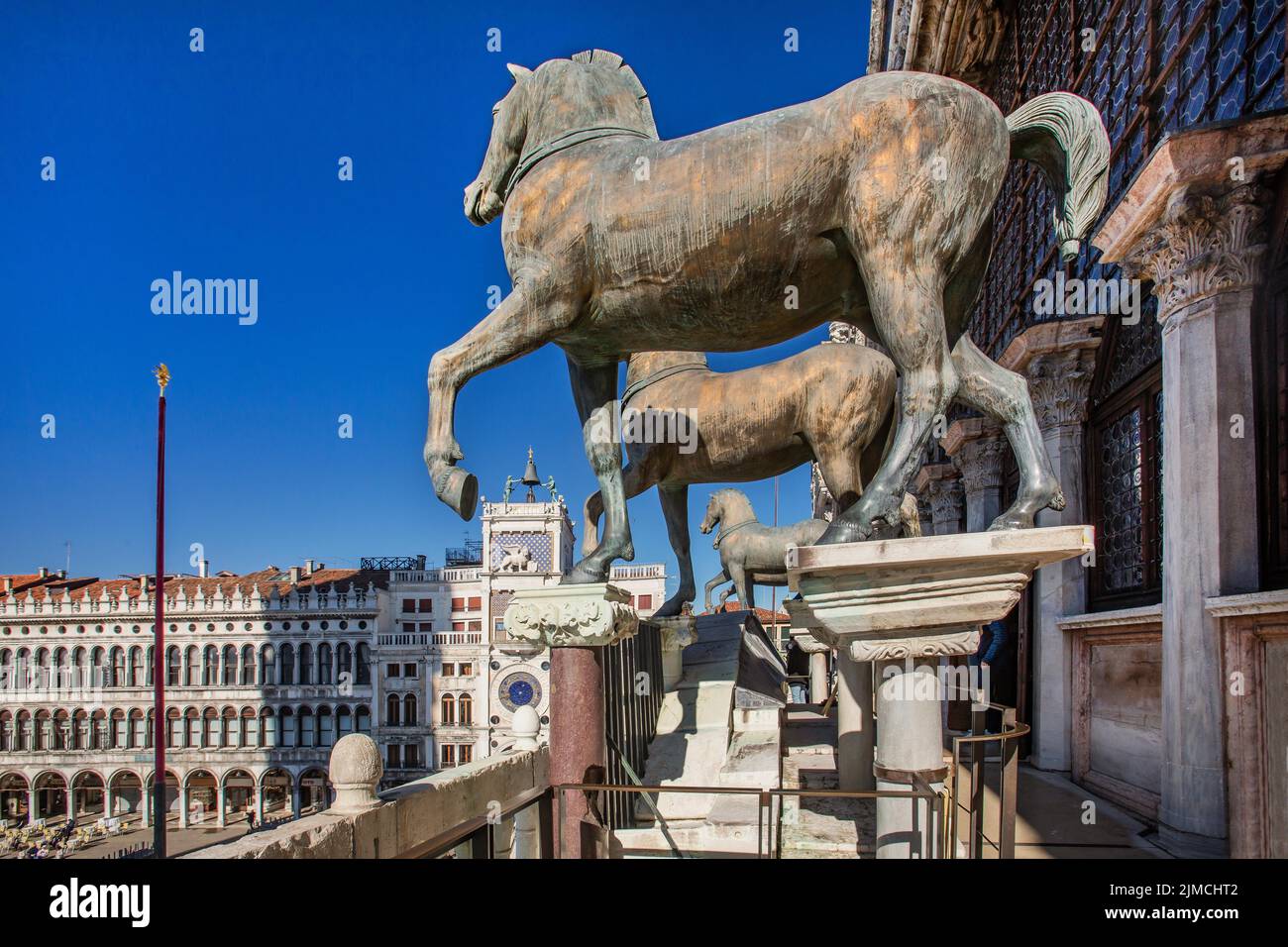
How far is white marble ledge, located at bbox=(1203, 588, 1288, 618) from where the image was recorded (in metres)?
5.10

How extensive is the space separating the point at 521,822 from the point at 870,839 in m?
2.84

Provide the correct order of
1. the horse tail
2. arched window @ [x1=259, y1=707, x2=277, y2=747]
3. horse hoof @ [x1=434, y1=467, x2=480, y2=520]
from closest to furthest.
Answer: the horse tail, horse hoof @ [x1=434, y1=467, x2=480, y2=520], arched window @ [x1=259, y1=707, x2=277, y2=747]

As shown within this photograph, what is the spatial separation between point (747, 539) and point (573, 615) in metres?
7.10

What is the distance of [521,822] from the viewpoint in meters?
6.30

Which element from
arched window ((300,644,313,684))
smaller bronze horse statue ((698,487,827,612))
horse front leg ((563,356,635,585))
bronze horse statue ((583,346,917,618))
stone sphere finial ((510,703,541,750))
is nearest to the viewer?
horse front leg ((563,356,635,585))

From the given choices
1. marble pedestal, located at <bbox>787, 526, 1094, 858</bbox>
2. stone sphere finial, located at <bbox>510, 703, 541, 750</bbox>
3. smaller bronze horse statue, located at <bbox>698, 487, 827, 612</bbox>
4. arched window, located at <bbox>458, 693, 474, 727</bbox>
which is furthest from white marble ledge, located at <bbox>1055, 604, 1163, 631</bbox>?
arched window, located at <bbox>458, 693, 474, 727</bbox>

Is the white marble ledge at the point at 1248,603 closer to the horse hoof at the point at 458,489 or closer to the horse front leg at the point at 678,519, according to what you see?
the horse front leg at the point at 678,519

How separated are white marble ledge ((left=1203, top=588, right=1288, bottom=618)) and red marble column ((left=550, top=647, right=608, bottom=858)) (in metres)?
4.23

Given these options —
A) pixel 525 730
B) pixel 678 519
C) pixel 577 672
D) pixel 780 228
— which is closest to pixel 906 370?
pixel 780 228

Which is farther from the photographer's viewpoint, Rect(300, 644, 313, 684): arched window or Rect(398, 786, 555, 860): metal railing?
Rect(300, 644, 313, 684): arched window

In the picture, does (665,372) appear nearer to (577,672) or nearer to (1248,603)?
(577,672)

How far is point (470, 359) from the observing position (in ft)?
12.2

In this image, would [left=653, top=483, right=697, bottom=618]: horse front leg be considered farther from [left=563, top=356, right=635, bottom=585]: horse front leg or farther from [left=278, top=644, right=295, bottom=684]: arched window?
[left=278, top=644, right=295, bottom=684]: arched window

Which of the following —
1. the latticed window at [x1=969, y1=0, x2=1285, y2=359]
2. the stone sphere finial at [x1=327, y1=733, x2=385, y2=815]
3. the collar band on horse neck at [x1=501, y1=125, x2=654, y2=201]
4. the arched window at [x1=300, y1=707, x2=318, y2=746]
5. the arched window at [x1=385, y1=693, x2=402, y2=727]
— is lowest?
the arched window at [x1=300, y1=707, x2=318, y2=746]
